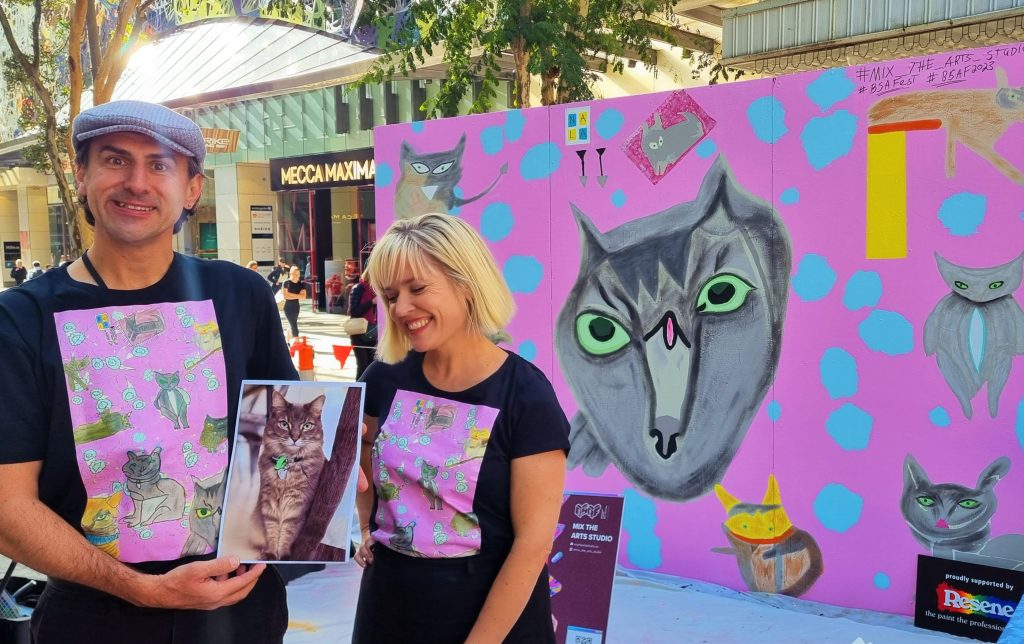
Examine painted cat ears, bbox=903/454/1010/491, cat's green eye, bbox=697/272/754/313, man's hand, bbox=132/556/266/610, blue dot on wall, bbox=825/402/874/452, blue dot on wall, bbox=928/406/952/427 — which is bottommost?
painted cat ears, bbox=903/454/1010/491

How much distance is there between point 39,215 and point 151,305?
44.4m

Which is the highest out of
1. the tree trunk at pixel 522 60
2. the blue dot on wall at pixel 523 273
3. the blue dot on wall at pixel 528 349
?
the tree trunk at pixel 522 60

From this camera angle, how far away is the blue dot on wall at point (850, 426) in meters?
4.14

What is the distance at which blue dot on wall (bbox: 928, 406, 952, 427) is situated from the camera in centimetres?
395

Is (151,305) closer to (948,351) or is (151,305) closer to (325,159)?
(948,351)

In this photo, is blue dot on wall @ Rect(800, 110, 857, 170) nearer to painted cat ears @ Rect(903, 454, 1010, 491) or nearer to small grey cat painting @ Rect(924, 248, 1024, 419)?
small grey cat painting @ Rect(924, 248, 1024, 419)

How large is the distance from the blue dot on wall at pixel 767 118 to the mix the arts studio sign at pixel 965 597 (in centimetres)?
211

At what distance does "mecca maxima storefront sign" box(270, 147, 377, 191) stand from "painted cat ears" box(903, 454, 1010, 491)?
18.7m

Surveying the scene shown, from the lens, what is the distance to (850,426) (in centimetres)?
417

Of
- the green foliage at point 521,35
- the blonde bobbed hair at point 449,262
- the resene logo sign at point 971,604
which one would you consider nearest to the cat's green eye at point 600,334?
the resene logo sign at point 971,604

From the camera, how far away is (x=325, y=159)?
23594mm

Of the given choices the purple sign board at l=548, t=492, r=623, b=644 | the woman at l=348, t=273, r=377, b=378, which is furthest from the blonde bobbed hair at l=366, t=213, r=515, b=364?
the woman at l=348, t=273, r=377, b=378

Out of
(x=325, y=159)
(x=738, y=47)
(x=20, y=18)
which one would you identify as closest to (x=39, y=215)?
(x=20, y=18)

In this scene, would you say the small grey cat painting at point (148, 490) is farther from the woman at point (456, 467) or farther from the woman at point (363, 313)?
the woman at point (363, 313)
